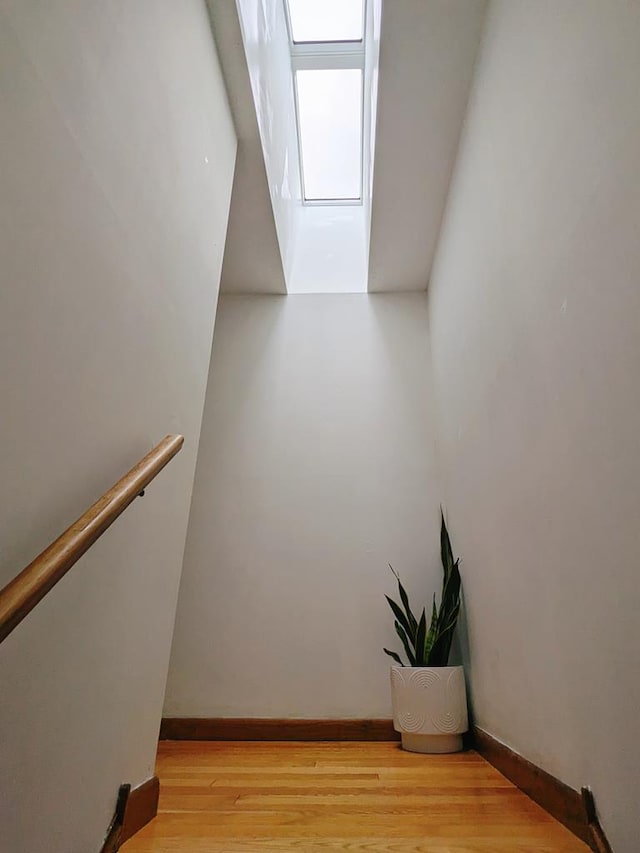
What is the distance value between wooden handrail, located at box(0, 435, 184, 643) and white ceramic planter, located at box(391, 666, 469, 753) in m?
1.61

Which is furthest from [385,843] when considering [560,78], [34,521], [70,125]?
[560,78]

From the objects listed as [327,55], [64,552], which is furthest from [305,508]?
[327,55]

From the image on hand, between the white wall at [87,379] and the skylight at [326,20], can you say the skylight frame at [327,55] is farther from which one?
the white wall at [87,379]

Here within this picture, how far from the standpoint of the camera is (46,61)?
847mm

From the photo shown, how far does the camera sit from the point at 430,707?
2.07 metres

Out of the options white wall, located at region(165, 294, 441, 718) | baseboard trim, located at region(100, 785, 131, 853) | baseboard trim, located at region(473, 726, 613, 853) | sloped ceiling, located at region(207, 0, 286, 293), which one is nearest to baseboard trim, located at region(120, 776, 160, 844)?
baseboard trim, located at region(100, 785, 131, 853)

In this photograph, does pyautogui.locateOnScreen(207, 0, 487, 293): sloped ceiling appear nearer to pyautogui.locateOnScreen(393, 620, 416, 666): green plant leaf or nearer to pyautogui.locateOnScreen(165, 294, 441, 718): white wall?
pyautogui.locateOnScreen(165, 294, 441, 718): white wall

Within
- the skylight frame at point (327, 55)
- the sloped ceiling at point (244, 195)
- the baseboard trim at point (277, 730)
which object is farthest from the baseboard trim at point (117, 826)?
the skylight frame at point (327, 55)

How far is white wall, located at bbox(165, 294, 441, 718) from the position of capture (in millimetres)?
2508

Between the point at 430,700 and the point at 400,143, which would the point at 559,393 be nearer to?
the point at 430,700

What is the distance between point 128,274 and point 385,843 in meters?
1.39

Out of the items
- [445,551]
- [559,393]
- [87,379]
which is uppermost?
[559,393]

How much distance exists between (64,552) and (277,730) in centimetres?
203

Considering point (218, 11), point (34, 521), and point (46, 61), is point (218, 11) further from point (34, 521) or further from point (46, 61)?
point (34, 521)
